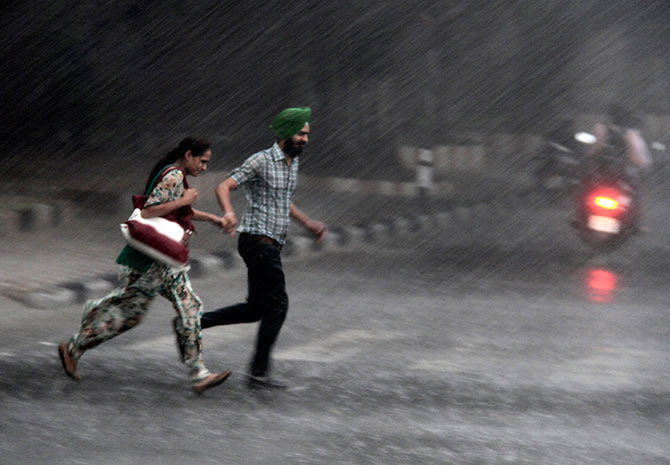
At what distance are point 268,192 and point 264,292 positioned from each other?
0.55 meters

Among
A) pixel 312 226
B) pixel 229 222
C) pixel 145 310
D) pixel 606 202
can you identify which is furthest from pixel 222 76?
pixel 229 222

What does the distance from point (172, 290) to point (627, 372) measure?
2.88 meters

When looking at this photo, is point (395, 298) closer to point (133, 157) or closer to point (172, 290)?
point (172, 290)

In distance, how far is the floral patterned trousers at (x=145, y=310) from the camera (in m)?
6.86

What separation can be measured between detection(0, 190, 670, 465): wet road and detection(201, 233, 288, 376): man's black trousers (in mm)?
238

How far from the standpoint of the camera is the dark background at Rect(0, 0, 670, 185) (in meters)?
19.8

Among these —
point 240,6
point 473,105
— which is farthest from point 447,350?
point 473,105

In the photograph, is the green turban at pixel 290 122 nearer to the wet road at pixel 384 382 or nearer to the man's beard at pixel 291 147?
the man's beard at pixel 291 147

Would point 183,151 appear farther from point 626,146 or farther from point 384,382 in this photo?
point 626,146

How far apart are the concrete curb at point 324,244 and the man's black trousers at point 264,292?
3566mm

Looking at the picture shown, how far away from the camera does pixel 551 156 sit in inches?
695

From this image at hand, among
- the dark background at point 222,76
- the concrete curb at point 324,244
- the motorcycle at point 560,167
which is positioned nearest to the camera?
the concrete curb at point 324,244

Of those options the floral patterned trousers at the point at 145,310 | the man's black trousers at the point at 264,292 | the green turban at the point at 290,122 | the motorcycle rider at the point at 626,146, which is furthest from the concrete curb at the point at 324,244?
the green turban at the point at 290,122

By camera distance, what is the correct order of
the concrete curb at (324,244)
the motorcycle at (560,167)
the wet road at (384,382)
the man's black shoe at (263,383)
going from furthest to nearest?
the motorcycle at (560,167) < the concrete curb at (324,244) < the man's black shoe at (263,383) < the wet road at (384,382)
